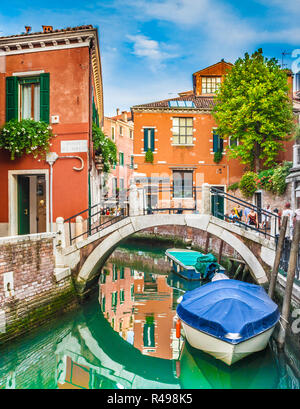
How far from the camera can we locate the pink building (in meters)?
29.2

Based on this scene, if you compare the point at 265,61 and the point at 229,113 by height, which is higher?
the point at 265,61

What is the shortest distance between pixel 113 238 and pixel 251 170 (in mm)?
9946

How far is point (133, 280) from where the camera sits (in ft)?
44.1

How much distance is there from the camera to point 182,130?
59.4 feet

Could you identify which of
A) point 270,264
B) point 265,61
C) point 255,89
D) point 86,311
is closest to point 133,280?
point 86,311

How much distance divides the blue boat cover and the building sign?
4.59 meters

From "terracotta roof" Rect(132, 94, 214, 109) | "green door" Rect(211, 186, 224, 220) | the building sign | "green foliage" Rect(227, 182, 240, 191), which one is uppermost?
"terracotta roof" Rect(132, 94, 214, 109)

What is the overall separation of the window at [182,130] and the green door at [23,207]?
30.2 ft

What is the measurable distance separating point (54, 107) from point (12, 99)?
3.68 feet

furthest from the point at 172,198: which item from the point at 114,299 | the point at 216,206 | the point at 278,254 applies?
the point at 278,254

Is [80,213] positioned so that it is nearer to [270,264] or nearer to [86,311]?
[86,311]

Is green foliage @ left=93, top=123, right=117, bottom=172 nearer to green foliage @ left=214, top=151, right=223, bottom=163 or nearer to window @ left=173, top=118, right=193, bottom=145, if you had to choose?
window @ left=173, top=118, right=193, bottom=145

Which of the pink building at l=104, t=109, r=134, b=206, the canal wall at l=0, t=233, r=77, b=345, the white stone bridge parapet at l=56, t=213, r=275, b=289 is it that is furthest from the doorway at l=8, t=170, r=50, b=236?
the pink building at l=104, t=109, r=134, b=206

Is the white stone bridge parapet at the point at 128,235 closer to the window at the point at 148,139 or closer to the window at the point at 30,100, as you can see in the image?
the window at the point at 30,100
